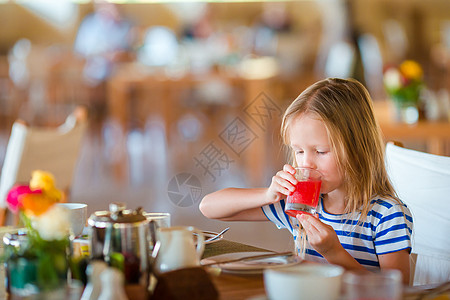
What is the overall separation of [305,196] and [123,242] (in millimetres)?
473

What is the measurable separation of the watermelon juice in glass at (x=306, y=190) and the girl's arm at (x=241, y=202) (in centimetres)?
4

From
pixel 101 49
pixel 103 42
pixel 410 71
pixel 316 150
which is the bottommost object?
pixel 316 150

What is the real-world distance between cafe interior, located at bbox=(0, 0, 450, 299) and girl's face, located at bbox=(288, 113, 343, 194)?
1.25 m

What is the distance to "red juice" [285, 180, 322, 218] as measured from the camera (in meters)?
1.31

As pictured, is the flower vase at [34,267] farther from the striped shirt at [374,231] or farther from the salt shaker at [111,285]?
the striped shirt at [374,231]

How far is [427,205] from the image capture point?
148 centimetres

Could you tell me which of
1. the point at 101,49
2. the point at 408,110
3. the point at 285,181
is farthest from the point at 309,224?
the point at 101,49

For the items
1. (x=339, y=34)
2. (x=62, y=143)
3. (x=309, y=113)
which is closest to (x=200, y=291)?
(x=309, y=113)

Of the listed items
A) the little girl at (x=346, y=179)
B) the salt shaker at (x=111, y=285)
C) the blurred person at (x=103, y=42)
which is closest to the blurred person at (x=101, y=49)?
the blurred person at (x=103, y=42)

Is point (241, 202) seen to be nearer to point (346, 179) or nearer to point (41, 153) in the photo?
point (346, 179)

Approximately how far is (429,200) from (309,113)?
1.11 feet

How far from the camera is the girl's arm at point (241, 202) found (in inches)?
55.7

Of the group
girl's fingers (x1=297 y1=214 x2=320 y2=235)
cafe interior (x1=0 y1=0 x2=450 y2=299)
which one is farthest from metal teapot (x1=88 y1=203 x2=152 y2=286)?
cafe interior (x1=0 y1=0 x2=450 y2=299)

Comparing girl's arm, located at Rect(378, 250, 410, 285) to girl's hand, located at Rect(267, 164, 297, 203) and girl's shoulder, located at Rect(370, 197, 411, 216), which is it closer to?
girl's shoulder, located at Rect(370, 197, 411, 216)
